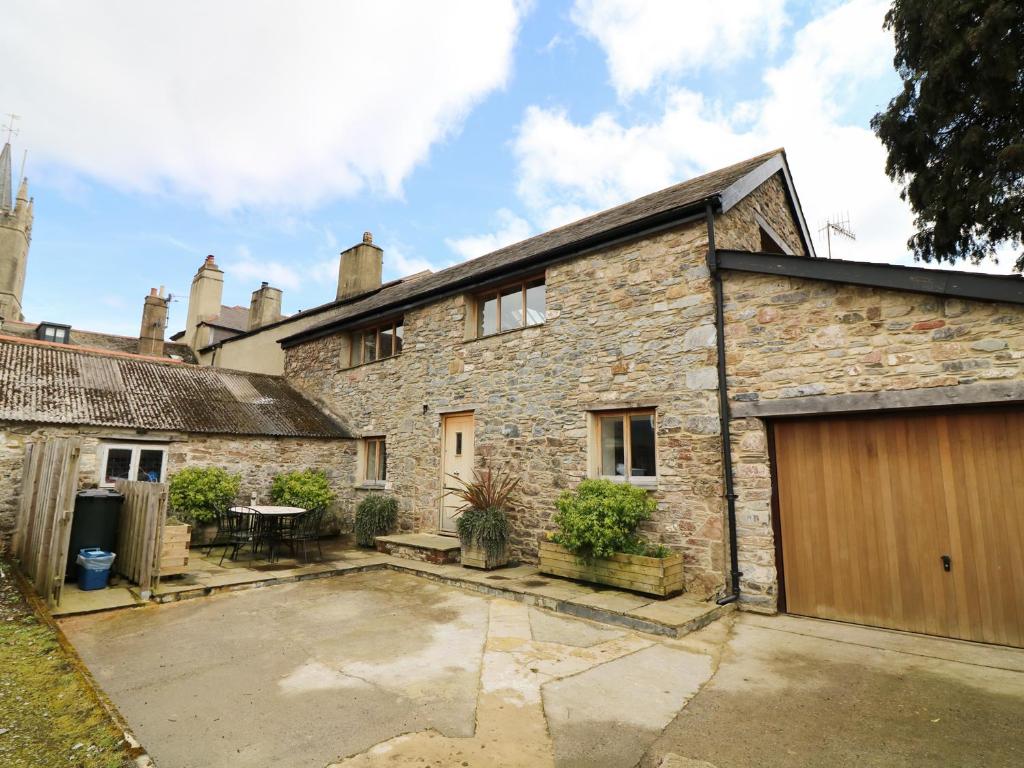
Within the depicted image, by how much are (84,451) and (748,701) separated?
416 inches

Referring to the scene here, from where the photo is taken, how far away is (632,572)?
6535 millimetres

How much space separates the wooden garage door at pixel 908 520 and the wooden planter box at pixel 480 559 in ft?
12.8

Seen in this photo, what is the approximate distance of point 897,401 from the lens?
17.9 feet

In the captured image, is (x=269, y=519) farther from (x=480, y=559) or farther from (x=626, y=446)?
(x=626, y=446)

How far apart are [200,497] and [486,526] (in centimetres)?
558

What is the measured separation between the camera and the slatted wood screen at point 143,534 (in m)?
6.60

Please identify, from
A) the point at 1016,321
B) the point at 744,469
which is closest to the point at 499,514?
the point at 744,469

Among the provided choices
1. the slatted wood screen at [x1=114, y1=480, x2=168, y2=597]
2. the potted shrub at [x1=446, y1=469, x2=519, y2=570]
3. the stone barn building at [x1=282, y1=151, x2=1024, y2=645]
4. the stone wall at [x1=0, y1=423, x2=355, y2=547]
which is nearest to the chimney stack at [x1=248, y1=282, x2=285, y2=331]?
the stone wall at [x1=0, y1=423, x2=355, y2=547]

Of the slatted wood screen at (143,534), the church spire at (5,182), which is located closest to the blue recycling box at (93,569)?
the slatted wood screen at (143,534)

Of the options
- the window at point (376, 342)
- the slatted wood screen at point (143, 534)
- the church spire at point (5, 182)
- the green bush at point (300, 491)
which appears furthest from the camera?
the church spire at point (5, 182)

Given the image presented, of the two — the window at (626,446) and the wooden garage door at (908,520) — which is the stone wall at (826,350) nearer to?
the wooden garage door at (908,520)

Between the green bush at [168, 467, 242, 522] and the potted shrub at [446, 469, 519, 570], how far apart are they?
16.2 ft

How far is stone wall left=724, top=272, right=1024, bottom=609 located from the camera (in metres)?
5.11

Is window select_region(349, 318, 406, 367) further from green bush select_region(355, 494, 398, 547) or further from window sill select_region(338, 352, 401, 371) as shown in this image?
green bush select_region(355, 494, 398, 547)
